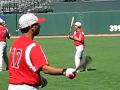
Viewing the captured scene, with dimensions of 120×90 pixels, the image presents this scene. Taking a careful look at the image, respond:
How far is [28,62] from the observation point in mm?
6434

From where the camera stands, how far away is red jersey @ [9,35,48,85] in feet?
20.8

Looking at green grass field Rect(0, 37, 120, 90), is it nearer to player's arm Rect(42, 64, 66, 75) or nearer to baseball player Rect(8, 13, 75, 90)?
baseball player Rect(8, 13, 75, 90)

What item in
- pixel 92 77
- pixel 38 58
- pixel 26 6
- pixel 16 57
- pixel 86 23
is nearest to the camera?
pixel 38 58

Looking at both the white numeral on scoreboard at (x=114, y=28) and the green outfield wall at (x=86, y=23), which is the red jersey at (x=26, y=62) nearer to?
the green outfield wall at (x=86, y=23)

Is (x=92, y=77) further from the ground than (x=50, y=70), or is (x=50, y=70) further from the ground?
(x=50, y=70)

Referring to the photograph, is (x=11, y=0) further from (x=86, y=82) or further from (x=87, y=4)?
(x=86, y=82)

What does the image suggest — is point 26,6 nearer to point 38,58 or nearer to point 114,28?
point 114,28

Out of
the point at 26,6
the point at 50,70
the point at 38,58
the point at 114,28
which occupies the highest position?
the point at 38,58

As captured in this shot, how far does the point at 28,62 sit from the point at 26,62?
0.04 metres

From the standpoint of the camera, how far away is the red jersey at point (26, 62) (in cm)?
634

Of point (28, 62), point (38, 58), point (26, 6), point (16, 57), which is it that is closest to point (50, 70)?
point (38, 58)

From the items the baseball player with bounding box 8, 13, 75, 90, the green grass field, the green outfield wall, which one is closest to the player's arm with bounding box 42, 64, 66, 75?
the baseball player with bounding box 8, 13, 75, 90

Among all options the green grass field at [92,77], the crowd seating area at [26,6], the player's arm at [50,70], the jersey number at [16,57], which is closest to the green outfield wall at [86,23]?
the crowd seating area at [26,6]

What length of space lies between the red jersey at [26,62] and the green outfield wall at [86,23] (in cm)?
3402
